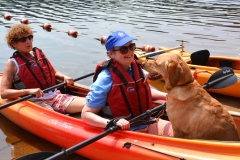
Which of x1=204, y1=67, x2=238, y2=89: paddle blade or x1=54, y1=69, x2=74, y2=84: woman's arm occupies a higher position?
x1=204, y1=67, x2=238, y2=89: paddle blade

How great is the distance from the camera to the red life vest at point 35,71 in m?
4.13

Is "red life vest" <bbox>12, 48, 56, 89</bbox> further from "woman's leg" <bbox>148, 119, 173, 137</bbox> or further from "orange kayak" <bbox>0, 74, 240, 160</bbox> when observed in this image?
"woman's leg" <bbox>148, 119, 173, 137</bbox>

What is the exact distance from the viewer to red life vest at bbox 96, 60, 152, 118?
307 cm

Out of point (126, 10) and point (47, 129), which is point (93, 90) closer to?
point (47, 129)

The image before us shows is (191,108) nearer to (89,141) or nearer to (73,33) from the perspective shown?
(89,141)

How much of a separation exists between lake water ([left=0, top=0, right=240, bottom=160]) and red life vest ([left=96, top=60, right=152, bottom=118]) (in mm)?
1192

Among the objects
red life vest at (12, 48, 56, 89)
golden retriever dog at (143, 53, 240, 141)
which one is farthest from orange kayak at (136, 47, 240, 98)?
golden retriever dog at (143, 53, 240, 141)

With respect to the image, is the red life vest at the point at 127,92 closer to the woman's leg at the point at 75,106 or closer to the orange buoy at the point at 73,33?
the woman's leg at the point at 75,106

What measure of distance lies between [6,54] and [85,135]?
21.0 feet

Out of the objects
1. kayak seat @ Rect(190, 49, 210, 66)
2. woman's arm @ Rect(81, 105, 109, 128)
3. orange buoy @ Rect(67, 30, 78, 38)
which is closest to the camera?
woman's arm @ Rect(81, 105, 109, 128)

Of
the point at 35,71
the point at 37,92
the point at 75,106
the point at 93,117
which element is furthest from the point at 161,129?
the point at 35,71

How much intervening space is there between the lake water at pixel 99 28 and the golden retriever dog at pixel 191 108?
170 cm

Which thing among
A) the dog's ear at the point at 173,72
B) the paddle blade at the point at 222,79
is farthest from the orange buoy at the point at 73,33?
the dog's ear at the point at 173,72

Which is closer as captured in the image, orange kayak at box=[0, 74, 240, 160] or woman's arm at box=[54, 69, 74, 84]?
orange kayak at box=[0, 74, 240, 160]
